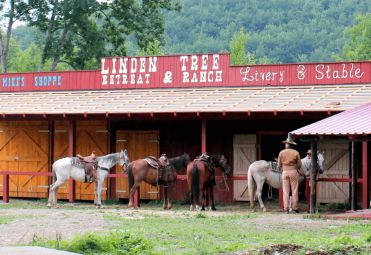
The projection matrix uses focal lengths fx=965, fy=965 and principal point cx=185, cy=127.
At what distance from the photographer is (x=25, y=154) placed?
26859 mm

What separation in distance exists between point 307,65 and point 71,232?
401 inches

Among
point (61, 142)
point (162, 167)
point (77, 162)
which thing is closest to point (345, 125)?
point (162, 167)

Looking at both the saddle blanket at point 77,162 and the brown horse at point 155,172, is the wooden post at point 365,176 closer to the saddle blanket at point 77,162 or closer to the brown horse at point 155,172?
the brown horse at point 155,172

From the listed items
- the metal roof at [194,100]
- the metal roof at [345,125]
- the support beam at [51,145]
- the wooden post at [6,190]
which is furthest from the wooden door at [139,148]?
the metal roof at [345,125]

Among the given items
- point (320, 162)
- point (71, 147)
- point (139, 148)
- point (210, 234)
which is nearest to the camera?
point (210, 234)

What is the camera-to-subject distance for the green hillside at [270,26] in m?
89.5

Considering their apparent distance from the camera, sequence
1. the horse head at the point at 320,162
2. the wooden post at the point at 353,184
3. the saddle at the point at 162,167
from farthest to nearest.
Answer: the saddle at the point at 162,167 → the horse head at the point at 320,162 → the wooden post at the point at 353,184

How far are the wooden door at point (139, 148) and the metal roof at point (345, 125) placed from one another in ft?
20.7

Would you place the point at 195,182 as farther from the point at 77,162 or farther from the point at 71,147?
the point at 71,147

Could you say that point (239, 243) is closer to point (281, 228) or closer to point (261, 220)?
point (281, 228)

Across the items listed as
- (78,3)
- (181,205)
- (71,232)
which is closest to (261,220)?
(71,232)

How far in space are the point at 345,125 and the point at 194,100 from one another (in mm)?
5432

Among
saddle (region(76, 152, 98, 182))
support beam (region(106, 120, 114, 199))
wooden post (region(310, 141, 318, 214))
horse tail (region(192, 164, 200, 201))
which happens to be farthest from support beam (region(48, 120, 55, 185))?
wooden post (region(310, 141, 318, 214))

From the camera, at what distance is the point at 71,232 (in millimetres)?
15703
